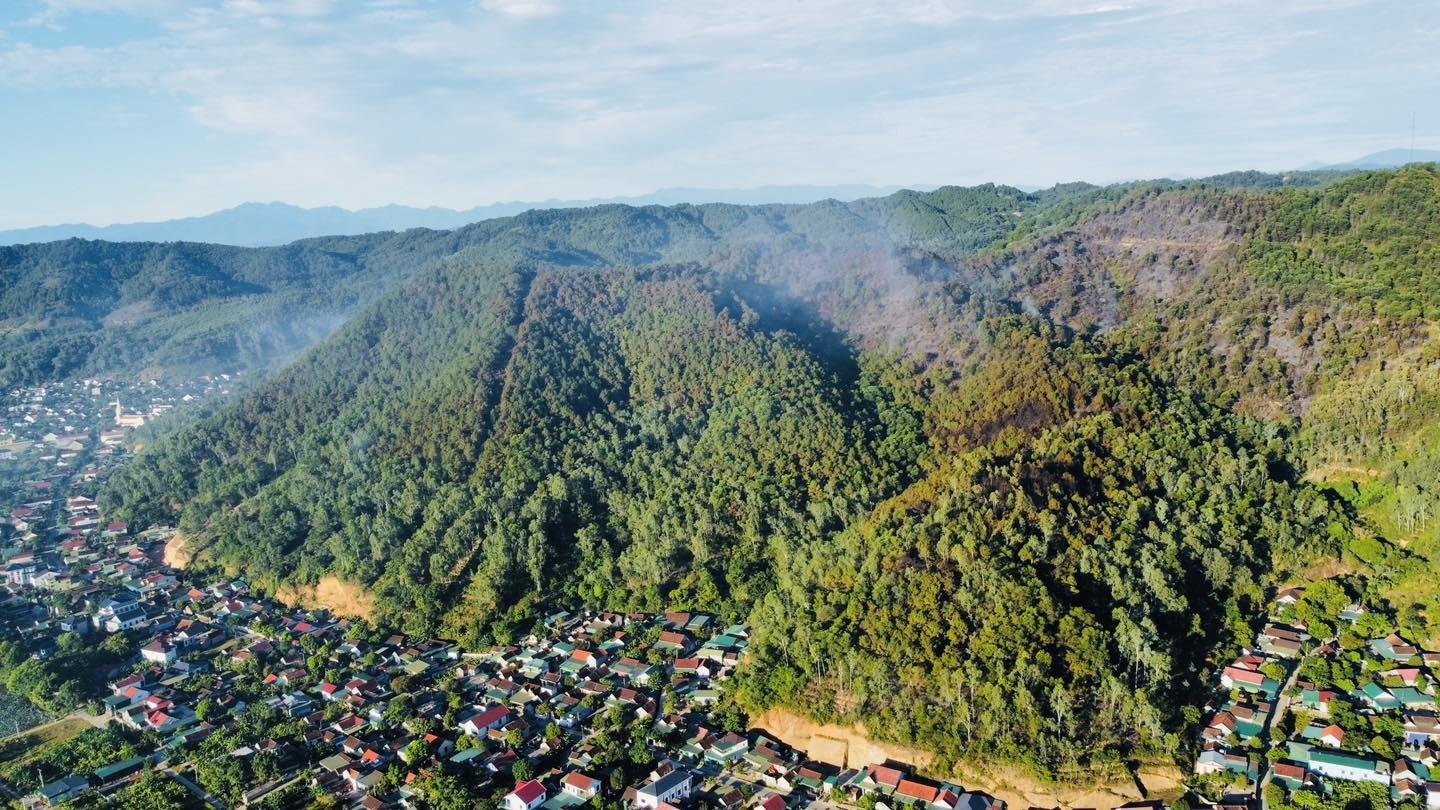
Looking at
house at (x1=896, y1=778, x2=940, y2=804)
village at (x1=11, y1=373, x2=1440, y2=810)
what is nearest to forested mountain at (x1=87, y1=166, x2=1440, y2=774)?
house at (x1=896, y1=778, x2=940, y2=804)

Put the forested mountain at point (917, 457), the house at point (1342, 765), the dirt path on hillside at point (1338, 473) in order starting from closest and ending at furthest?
the house at point (1342, 765) → the forested mountain at point (917, 457) → the dirt path on hillside at point (1338, 473)

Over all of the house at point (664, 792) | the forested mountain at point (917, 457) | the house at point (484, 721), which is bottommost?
the house at point (484, 721)

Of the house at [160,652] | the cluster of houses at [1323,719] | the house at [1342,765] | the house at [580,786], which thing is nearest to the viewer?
the house at [1342,765]

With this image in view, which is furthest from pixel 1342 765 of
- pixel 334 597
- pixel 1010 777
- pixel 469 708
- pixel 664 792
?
pixel 334 597

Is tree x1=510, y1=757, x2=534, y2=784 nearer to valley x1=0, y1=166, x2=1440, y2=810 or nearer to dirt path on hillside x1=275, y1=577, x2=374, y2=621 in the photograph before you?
valley x1=0, y1=166, x2=1440, y2=810

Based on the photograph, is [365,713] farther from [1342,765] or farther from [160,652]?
[1342,765]

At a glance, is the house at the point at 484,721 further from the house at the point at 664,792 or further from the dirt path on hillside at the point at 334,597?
the dirt path on hillside at the point at 334,597

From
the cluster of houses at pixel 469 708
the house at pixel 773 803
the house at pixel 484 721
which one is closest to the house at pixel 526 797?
the cluster of houses at pixel 469 708
